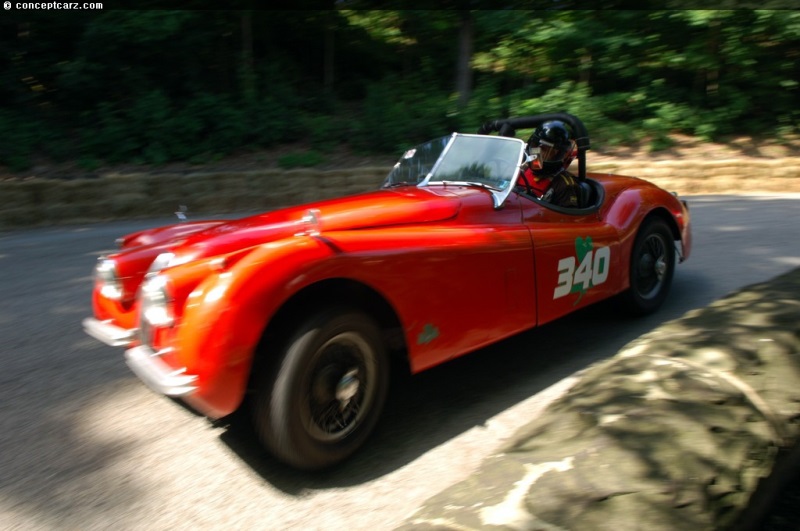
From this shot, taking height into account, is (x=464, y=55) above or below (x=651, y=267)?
above

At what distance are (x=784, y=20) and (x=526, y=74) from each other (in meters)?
6.14

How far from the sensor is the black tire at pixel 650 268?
448cm

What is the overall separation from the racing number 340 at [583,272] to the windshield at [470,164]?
58 cm

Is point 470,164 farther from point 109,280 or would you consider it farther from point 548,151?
point 109,280

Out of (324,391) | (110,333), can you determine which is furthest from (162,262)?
(324,391)

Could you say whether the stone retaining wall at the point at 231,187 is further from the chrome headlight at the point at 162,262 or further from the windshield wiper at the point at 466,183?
the windshield wiper at the point at 466,183

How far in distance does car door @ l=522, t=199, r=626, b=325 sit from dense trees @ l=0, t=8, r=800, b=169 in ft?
32.7

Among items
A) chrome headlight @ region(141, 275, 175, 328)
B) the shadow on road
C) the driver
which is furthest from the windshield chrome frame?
chrome headlight @ region(141, 275, 175, 328)

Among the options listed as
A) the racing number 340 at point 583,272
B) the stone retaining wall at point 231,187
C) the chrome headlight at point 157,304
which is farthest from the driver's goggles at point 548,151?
the stone retaining wall at point 231,187

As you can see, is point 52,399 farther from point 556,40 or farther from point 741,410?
point 556,40

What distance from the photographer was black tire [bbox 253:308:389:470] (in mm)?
2510

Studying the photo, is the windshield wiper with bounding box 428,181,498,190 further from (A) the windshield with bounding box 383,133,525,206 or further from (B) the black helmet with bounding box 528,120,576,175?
(B) the black helmet with bounding box 528,120,576,175

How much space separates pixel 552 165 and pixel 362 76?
14420mm

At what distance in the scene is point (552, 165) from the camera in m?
4.46
